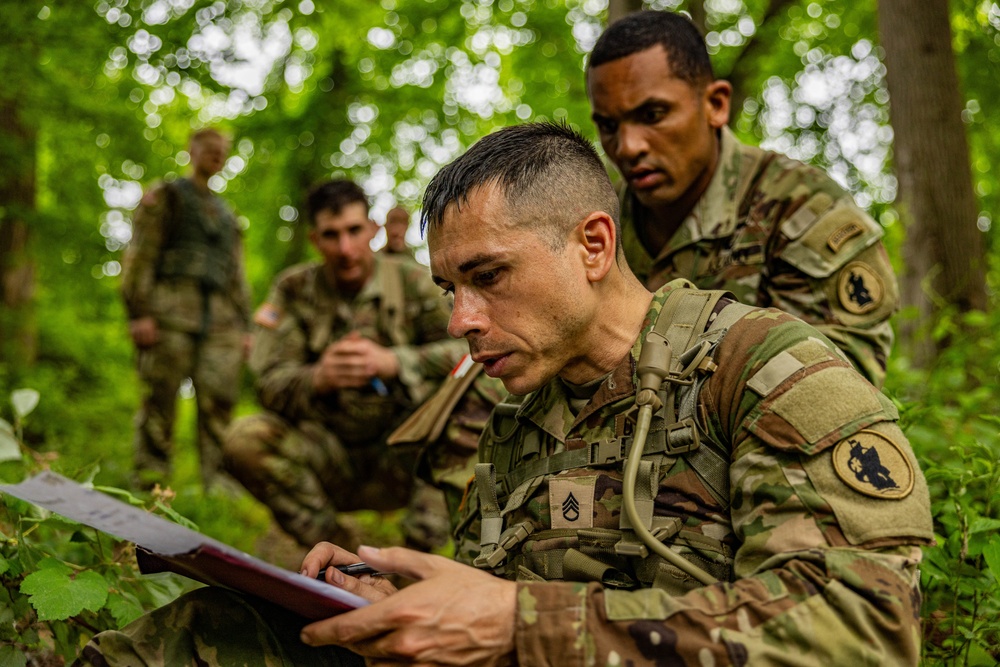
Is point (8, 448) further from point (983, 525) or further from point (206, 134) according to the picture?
point (206, 134)

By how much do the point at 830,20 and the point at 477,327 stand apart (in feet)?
40.1

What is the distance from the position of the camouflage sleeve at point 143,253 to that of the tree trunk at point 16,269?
1304mm

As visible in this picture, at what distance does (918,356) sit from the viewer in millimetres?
6078

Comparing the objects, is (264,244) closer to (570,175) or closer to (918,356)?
(918,356)

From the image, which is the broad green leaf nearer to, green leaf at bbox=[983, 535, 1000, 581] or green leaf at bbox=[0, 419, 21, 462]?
green leaf at bbox=[0, 419, 21, 462]

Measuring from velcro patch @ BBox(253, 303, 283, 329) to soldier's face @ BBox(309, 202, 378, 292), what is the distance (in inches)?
17.1

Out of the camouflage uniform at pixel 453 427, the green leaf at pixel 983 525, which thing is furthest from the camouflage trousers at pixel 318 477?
the green leaf at pixel 983 525

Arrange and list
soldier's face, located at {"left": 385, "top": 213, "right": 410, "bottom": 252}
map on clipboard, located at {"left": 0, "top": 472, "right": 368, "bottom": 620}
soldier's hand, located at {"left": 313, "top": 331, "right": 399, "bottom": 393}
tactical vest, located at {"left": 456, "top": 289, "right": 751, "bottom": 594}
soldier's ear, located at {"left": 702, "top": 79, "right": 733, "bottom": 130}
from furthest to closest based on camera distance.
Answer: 1. soldier's face, located at {"left": 385, "top": 213, "right": 410, "bottom": 252}
2. soldier's hand, located at {"left": 313, "top": 331, "right": 399, "bottom": 393}
3. soldier's ear, located at {"left": 702, "top": 79, "right": 733, "bottom": 130}
4. tactical vest, located at {"left": 456, "top": 289, "right": 751, "bottom": 594}
5. map on clipboard, located at {"left": 0, "top": 472, "right": 368, "bottom": 620}

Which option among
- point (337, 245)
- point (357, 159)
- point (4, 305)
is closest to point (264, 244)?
point (357, 159)

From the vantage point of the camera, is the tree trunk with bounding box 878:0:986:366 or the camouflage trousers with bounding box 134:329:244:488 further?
the camouflage trousers with bounding box 134:329:244:488

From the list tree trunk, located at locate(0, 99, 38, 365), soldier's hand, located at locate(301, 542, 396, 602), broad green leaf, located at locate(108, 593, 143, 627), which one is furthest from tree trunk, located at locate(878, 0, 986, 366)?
tree trunk, located at locate(0, 99, 38, 365)

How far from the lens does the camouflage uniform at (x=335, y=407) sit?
507 cm

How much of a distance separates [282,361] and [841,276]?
11.0 ft

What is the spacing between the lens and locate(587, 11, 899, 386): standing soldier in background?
3.39 m
